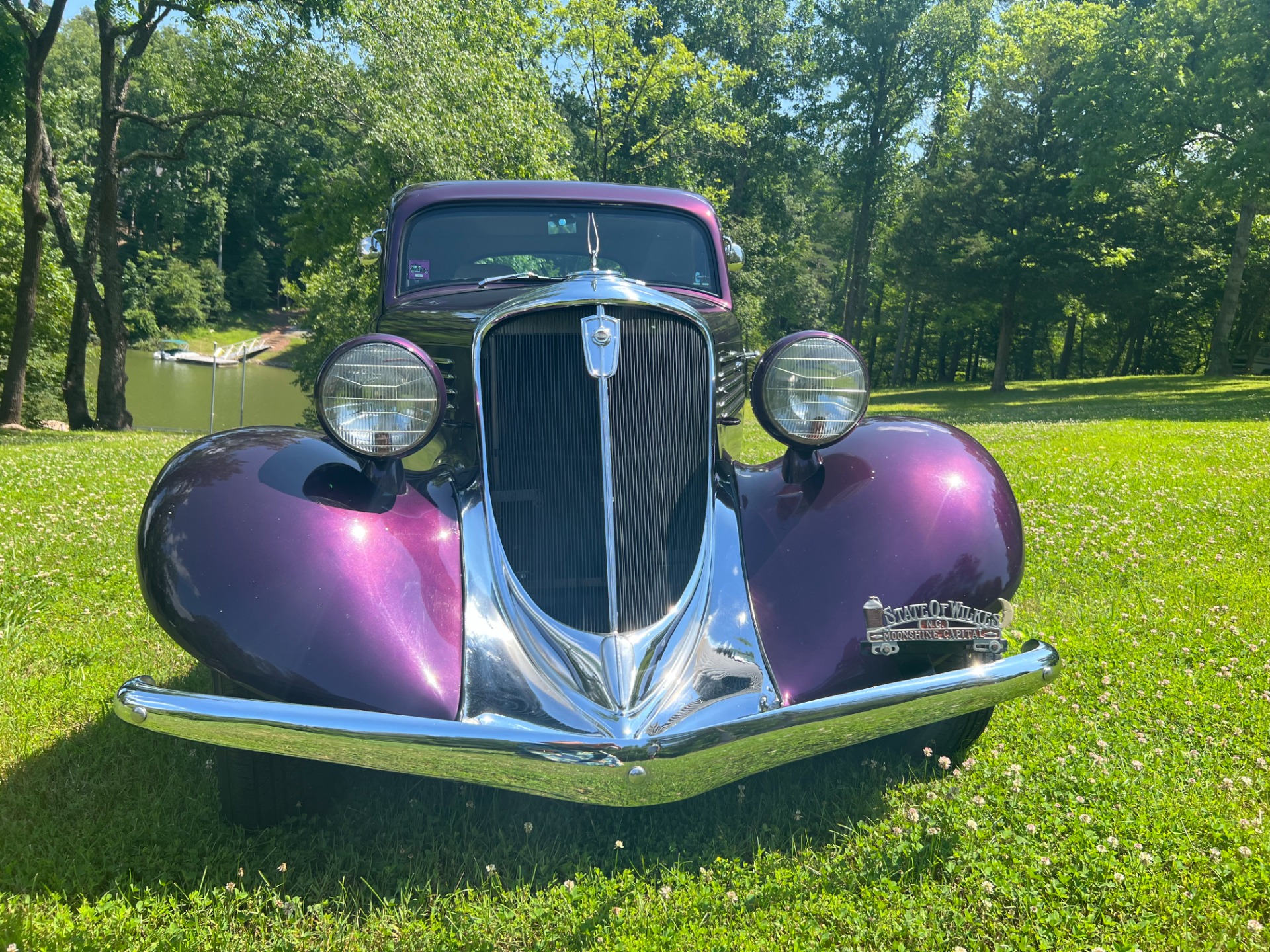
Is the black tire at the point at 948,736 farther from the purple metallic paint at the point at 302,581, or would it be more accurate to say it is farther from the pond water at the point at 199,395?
the pond water at the point at 199,395

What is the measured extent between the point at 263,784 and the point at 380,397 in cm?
119

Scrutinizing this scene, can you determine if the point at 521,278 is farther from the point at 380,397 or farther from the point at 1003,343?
the point at 1003,343

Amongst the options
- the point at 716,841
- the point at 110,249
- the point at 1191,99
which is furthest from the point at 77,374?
the point at 1191,99

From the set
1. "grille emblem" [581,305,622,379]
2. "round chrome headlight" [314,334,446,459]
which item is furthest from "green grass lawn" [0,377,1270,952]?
Answer: "grille emblem" [581,305,622,379]

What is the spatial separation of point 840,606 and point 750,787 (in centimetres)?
74

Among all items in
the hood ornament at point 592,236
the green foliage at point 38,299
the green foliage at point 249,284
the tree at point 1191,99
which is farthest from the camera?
the green foliage at point 249,284

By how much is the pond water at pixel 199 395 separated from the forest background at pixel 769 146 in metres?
2.30

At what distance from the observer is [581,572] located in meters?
2.54

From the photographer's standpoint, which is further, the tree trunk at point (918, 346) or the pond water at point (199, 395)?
the tree trunk at point (918, 346)

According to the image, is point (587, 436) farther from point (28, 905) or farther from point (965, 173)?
point (965, 173)

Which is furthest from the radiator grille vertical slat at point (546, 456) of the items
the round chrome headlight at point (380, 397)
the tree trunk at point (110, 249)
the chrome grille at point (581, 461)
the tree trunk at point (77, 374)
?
the tree trunk at point (77, 374)

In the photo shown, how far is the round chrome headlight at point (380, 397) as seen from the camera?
252 cm

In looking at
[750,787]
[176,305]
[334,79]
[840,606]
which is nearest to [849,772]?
[750,787]

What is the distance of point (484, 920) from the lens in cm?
212
